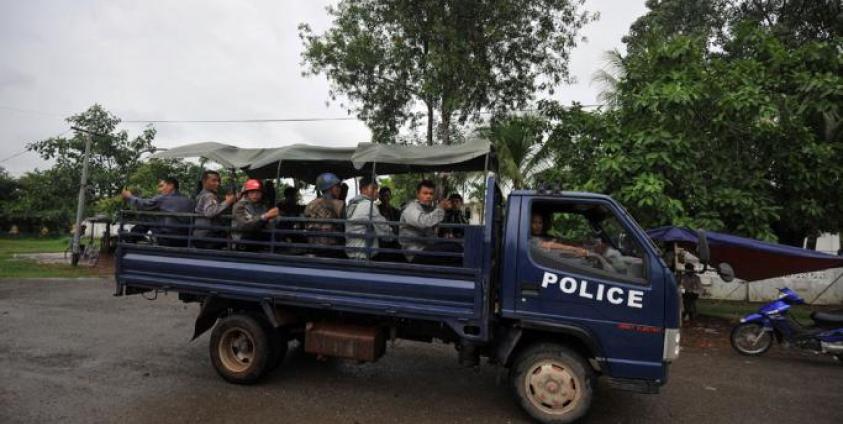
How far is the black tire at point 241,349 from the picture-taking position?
5.21 m

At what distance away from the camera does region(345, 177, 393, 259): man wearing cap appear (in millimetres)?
4711

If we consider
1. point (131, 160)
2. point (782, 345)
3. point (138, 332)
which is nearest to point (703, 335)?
point (782, 345)

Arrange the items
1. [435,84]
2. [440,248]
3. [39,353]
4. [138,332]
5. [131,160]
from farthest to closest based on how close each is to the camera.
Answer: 1. [131,160]
2. [435,84]
3. [138,332]
4. [39,353]
5. [440,248]

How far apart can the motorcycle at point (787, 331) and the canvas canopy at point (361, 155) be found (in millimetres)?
5255

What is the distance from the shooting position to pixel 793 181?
9094 millimetres

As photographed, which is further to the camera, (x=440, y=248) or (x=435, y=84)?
(x=435, y=84)

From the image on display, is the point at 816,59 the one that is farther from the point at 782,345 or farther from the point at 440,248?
the point at 440,248

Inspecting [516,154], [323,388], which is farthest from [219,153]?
[516,154]

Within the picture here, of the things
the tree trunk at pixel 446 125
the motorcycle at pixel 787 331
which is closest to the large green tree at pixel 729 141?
the motorcycle at pixel 787 331

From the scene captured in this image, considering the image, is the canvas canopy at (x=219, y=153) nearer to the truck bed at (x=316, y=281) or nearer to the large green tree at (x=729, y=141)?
the truck bed at (x=316, y=281)

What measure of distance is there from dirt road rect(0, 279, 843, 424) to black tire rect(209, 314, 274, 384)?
143mm

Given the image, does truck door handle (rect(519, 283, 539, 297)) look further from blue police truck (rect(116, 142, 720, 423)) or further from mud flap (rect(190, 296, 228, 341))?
mud flap (rect(190, 296, 228, 341))

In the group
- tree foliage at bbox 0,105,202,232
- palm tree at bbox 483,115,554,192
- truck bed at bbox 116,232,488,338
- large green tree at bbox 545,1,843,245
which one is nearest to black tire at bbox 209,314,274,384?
truck bed at bbox 116,232,488,338

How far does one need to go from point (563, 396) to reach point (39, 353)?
606 cm
